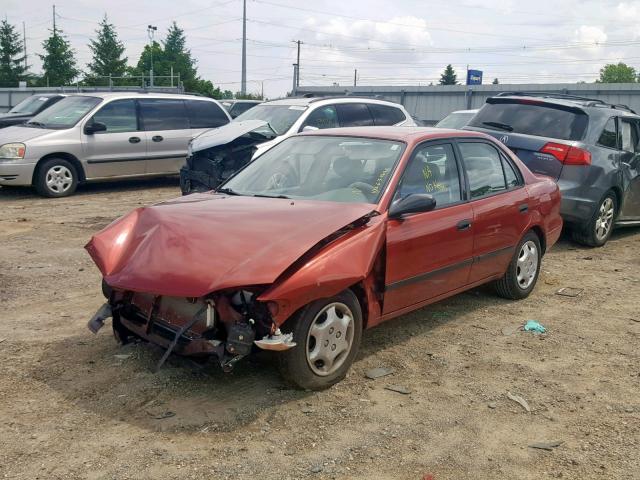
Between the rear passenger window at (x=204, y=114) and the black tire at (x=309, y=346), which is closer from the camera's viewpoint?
the black tire at (x=309, y=346)

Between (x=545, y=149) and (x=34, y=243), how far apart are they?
6.27 m

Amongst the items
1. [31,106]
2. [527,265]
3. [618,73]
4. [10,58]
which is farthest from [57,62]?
[618,73]

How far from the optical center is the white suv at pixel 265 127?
9805mm

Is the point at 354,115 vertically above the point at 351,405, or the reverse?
the point at 354,115

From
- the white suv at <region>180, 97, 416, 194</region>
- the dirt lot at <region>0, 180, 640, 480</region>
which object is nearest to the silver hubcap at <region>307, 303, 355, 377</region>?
the dirt lot at <region>0, 180, 640, 480</region>

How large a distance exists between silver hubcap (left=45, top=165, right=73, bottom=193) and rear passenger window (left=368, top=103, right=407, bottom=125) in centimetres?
540

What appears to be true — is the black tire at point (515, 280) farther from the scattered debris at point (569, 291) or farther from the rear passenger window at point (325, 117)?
the rear passenger window at point (325, 117)

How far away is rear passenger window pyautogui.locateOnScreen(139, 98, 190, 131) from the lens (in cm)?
1253

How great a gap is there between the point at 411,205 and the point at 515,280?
2.11 meters

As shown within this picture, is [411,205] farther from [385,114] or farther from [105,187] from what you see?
[105,187]

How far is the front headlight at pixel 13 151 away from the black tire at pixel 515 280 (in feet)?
27.6

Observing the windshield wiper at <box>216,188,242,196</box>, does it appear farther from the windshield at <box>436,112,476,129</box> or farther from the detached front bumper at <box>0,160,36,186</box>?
the windshield at <box>436,112,476,129</box>

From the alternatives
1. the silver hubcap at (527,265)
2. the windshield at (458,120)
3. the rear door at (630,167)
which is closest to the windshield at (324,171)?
the silver hubcap at (527,265)

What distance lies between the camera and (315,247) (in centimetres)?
397
